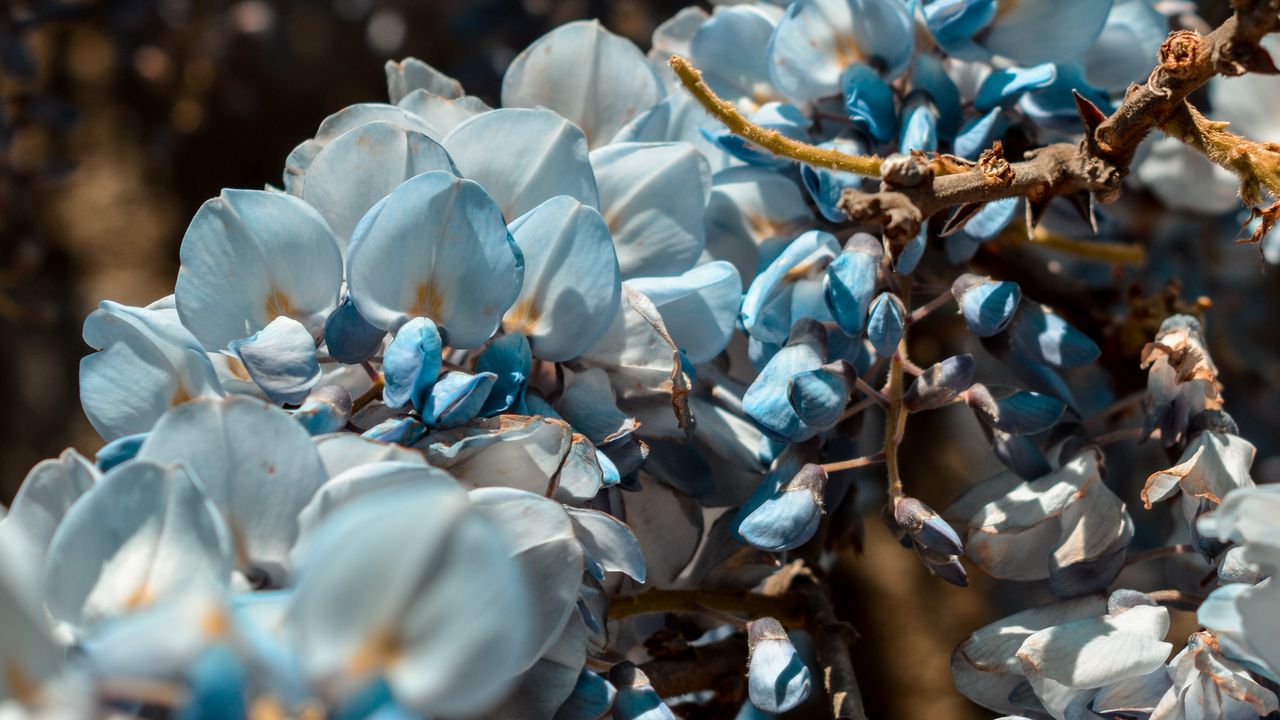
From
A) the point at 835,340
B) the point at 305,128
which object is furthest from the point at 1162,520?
the point at 305,128

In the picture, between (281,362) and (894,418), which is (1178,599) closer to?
(894,418)

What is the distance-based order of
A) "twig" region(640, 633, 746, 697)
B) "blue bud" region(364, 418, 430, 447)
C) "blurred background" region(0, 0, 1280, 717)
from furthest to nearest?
"blurred background" region(0, 0, 1280, 717) < "twig" region(640, 633, 746, 697) < "blue bud" region(364, 418, 430, 447)

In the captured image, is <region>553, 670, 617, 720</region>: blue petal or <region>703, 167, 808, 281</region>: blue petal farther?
<region>703, 167, 808, 281</region>: blue petal

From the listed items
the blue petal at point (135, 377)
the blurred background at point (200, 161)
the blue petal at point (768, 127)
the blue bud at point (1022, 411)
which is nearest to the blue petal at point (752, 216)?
the blue petal at point (768, 127)

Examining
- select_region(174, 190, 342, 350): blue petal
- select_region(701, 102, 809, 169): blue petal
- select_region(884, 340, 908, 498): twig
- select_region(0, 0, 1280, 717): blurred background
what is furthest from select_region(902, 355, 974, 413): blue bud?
select_region(0, 0, 1280, 717): blurred background

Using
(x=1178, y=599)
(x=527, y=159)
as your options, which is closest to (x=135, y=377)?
(x=527, y=159)

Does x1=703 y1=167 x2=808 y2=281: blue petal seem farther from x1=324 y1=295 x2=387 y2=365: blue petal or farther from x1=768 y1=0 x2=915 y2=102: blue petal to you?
x1=324 y1=295 x2=387 y2=365: blue petal
